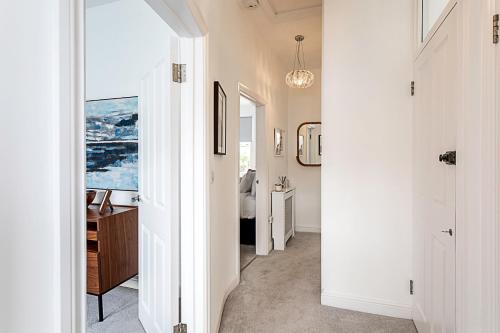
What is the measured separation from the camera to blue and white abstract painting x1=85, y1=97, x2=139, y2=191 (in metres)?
2.74

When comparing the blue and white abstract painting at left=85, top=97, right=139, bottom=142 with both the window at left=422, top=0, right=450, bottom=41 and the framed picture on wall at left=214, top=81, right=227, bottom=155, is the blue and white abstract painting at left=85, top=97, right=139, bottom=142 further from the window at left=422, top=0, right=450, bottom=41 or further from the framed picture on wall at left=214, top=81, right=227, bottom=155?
the window at left=422, top=0, right=450, bottom=41

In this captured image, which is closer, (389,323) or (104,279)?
(389,323)

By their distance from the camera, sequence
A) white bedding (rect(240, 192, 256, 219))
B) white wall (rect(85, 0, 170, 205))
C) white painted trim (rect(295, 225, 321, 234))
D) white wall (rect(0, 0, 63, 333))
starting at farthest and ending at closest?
white painted trim (rect(295, 225, 321, 234)) → white bedding (rect(240, 192, 256, 219)) → white wall (rect(85, 0, 170, 205)) → white wall (rect(0, 0, 63, 333))

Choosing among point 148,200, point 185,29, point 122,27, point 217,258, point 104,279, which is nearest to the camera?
point 185,29

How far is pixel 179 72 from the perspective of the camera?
1646mm

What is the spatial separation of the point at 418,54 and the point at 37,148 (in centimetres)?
228

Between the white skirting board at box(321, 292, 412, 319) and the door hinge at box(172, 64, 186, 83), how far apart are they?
6.64ft

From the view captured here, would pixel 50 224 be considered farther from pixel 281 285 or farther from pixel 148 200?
pixel 281 285

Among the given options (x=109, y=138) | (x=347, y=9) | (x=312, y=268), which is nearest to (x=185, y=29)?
(x=347, y=9)

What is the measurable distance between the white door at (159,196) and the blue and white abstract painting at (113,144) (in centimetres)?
69

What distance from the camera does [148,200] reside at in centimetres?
199

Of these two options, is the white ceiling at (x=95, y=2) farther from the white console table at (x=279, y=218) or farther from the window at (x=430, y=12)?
the white console table at (x=279, y=218)

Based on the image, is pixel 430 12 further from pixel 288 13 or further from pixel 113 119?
pixel 113 119

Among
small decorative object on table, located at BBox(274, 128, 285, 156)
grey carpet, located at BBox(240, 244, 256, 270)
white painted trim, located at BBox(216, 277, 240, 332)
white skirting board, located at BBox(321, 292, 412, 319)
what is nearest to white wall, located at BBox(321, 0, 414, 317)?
white skirting board, located at BBox(321, 292, 412, 319)
